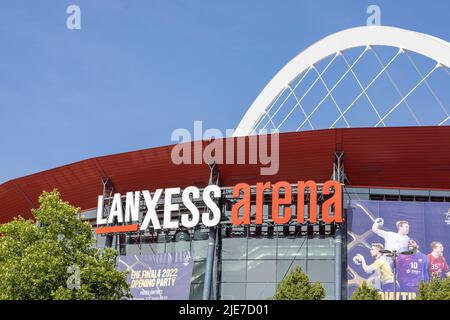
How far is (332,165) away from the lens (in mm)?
49312

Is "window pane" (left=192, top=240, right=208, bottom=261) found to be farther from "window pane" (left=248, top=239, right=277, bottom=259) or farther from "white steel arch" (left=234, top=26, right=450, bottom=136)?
"white steel arch" (left=234, top=26, right=450, bottom=136)

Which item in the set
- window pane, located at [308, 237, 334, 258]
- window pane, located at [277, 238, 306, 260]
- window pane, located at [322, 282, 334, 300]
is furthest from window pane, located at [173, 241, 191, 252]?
window pane, located at [322, 282, 334, 300]

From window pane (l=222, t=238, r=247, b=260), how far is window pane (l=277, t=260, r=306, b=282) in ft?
8.92

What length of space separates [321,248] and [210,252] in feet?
25.0

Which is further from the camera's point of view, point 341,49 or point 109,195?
point 341,49

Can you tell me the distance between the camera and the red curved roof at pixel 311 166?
46312mm

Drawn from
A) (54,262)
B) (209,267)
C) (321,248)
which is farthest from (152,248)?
(54,262)

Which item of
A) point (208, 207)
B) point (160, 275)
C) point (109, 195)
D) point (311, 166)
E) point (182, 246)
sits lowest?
point (160, 275)

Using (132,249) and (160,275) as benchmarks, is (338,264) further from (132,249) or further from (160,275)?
(132,249)

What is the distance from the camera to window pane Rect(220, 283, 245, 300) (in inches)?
1976

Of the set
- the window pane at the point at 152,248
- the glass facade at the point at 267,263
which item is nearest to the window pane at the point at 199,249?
the glass facade at the point at 267,263

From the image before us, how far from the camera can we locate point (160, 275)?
52594mm
